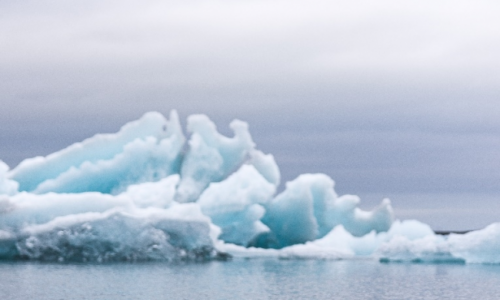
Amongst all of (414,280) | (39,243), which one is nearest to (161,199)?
(39,243)

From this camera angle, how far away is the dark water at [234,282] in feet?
61.7

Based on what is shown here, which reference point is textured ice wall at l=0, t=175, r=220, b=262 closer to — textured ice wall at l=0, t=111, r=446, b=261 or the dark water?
textured ice wall at l=0, t=111, r=446, b=261

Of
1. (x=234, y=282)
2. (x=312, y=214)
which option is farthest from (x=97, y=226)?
(x=312, y=214)

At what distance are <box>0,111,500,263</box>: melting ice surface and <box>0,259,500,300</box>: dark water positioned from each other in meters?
0.67

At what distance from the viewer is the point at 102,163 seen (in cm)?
2666

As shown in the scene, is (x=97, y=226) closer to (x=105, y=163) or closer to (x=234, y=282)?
(x=105, y=163)

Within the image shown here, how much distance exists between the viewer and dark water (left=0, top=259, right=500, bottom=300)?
18797 mm

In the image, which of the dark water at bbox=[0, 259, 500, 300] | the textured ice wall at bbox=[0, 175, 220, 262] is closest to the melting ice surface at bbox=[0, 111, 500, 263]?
the textured ice wall at bbox=[0, 175, 220, 262]

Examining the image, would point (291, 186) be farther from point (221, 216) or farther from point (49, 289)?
point (49, 289)

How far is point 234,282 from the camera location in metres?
21.8

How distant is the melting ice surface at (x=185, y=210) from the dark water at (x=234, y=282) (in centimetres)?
67

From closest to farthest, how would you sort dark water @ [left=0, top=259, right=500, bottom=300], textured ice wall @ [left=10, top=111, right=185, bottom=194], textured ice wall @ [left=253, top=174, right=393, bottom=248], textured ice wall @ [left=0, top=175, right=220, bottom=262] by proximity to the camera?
dark water @ [left=0, top=259, right=500, bottom=300] < textured ice wall @ [left=0, top=175, right=220, bottom=262] < textured ice wall @ [left=10, top=111, right=185, bottom=194] < textured ice wall @ [left=253, top=174, right=393, bottom=248]

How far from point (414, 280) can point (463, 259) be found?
16.2 ft

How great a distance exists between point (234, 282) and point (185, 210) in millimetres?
3870
